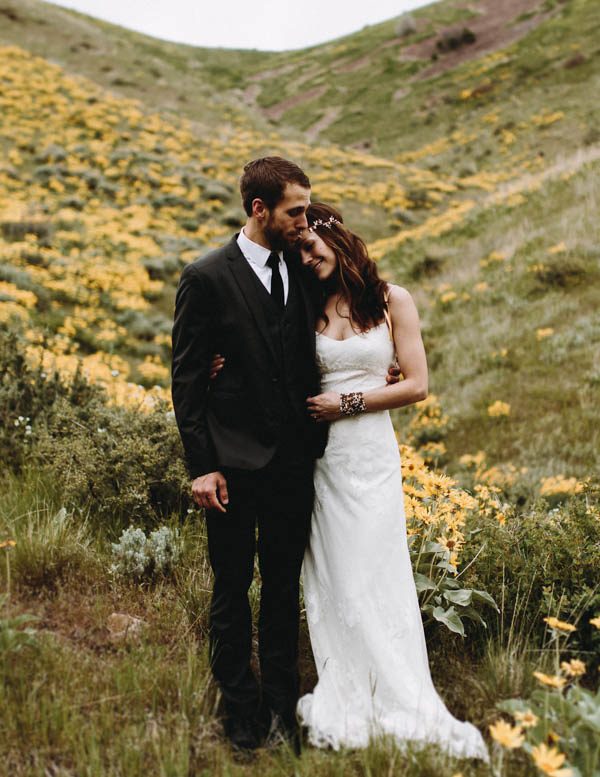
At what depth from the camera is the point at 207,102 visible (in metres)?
33.4

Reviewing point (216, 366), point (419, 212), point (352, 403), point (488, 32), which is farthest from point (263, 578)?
point (488, 32)

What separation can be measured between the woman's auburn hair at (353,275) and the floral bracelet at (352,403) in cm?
31

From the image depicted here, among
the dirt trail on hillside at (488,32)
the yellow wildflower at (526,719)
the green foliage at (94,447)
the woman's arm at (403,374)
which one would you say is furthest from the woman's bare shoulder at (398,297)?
the dirt trail on hillside at (488,32)

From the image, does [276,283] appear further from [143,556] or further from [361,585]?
[143,556]

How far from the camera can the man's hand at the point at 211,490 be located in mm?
2697

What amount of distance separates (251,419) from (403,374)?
69 centimetres

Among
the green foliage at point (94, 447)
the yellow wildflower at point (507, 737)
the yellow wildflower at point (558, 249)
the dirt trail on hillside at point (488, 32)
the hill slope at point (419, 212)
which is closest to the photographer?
the yellow wildflower at point (507, 737)

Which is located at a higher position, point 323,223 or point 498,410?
point 323,223

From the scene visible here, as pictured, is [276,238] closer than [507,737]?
No

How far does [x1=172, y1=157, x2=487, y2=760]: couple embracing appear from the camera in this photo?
108 inches

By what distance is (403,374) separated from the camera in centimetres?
295

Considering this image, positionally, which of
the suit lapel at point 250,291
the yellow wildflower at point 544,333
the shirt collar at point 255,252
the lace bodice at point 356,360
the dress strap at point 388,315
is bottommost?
the yellow wildflower at point 544,333

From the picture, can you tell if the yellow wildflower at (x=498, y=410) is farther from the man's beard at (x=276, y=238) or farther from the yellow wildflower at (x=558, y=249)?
the man's beard at (x=276, y=238)

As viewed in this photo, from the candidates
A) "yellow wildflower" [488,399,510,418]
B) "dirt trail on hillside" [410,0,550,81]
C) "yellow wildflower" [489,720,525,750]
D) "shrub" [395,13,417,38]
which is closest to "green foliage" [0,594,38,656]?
"yellow wildflower" [489,720,525,750]
